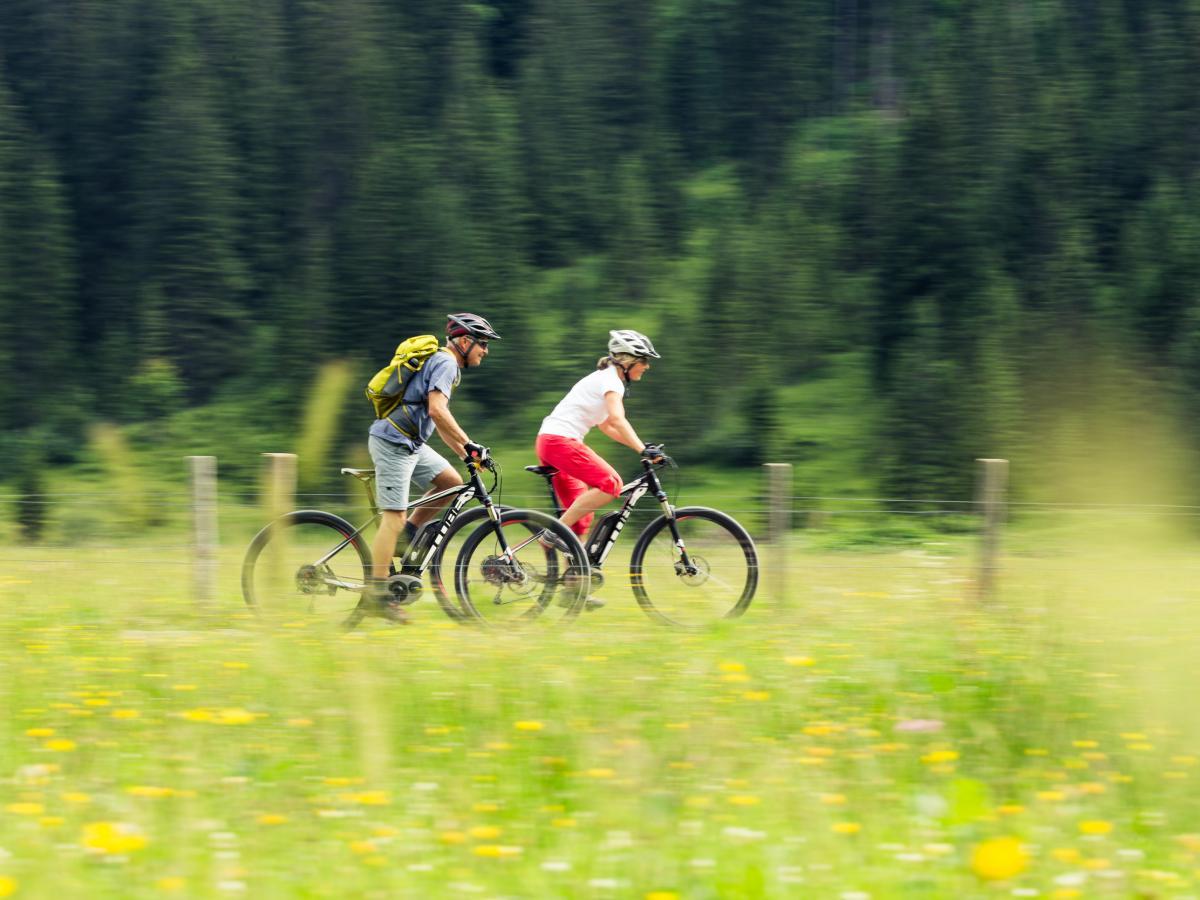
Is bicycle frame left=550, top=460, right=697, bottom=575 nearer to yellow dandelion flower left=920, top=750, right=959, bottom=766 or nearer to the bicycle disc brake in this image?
the bicycle disc brake

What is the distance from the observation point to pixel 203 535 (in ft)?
28.7

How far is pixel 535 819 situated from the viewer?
4.37 meters

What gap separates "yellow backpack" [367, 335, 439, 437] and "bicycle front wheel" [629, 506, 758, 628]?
4.97 ft

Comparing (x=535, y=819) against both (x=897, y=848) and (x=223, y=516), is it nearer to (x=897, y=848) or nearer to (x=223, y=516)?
(x=897, y=848)

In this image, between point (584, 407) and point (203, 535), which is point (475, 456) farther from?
point (203, 535)

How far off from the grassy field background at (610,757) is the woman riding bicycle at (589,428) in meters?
0.95

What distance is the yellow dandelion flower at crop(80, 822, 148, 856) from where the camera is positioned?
3.94 metres

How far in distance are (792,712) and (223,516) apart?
6.82 meters

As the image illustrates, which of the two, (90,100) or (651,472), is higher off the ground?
(90,100)

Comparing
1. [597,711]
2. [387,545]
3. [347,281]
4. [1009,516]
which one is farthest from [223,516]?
[347,281]

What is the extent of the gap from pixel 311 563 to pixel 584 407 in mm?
1733

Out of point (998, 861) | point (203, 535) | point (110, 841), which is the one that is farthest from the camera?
point (203, 535)

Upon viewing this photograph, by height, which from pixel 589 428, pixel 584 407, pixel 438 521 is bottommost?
pixel 438 521

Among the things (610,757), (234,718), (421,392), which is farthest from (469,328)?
(610,757)
